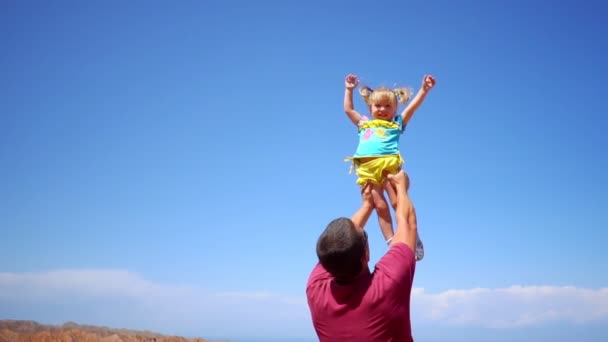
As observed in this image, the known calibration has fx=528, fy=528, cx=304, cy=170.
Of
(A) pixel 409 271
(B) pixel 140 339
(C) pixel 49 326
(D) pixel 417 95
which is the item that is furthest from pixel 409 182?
(C) pixel 49 326

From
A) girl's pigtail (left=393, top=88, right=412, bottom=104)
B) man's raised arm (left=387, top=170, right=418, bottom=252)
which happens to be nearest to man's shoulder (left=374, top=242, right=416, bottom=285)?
man's raised arm (left=387, top=170, right=418, bottom=252)

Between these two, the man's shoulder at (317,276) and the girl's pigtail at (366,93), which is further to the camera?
the girl's pigtail at (366,93)

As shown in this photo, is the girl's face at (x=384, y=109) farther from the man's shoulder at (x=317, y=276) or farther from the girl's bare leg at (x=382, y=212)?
the man's shoulder at (x=317, y=276)

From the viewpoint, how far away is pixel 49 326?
9.30 metres

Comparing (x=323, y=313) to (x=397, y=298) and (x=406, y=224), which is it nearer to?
(x=397, y=298)

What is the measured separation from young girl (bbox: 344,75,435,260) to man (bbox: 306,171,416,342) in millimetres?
1898

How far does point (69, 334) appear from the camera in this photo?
27.5 ft

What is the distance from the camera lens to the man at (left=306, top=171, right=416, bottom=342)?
12.8 feet

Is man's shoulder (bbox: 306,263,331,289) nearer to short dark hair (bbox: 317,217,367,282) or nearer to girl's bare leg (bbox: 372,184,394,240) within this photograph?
short dark hair (bbox: 317,217,367,282)

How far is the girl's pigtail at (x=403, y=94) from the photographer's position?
691cm

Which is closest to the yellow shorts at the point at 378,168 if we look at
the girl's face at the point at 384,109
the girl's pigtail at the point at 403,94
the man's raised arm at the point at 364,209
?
the man's raised arm at the point at 364,209

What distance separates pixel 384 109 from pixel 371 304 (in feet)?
11.1

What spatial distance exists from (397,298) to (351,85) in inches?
150

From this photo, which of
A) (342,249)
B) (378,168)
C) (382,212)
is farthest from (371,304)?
(378,168)
